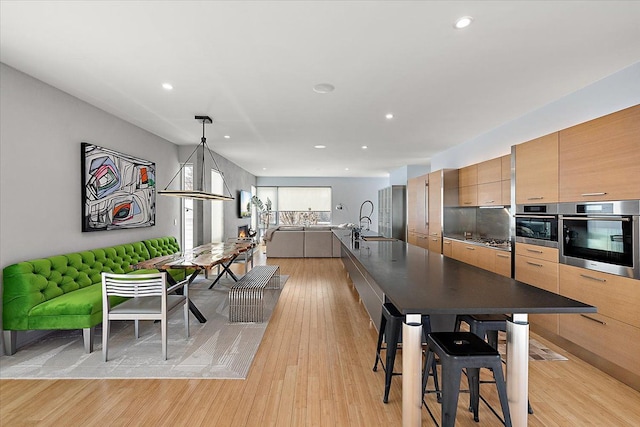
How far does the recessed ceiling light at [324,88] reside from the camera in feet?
10.3

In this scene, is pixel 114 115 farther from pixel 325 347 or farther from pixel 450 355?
pixel 450 355

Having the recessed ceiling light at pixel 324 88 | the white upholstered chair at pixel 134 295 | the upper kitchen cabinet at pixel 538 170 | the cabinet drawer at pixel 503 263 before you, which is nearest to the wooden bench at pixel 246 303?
the white upholstered chair at pixel 134 295

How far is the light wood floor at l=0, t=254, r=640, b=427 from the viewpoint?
1.91m

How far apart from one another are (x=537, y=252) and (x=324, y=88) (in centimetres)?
285

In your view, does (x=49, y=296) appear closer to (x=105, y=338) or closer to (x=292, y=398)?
(x=105, y=338)

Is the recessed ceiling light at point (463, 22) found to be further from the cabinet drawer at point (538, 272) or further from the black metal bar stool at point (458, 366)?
the cabinet drawer at point (538, 272)

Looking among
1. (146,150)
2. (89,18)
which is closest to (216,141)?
(146,150)

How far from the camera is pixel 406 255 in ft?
9.92

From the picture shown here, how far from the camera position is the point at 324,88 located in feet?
10.5

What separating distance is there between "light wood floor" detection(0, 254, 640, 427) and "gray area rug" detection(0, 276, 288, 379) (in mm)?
114

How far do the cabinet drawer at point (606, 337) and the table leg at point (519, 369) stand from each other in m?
1.45

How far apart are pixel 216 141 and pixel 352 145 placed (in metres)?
2.63

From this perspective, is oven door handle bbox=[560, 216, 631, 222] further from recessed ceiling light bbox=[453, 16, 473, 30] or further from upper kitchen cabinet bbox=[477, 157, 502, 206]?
recessed ceiling light bbox=[453, 16, 473, 30]

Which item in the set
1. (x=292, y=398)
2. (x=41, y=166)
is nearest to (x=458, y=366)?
(x=292, y=398)
